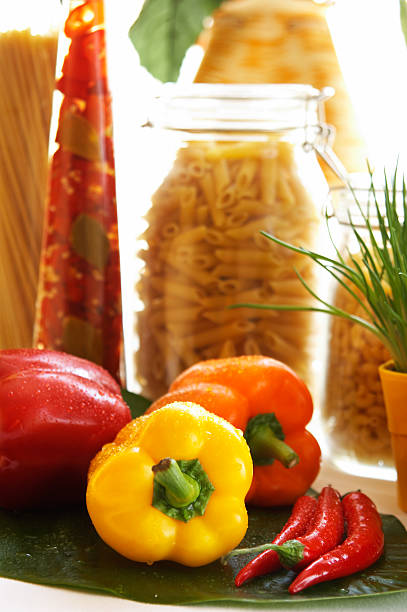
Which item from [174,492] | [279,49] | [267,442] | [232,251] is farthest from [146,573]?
[279,49]

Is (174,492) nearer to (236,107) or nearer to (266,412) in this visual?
(266,412)

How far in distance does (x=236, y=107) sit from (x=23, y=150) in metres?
0.29

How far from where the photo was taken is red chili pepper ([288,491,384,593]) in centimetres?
65

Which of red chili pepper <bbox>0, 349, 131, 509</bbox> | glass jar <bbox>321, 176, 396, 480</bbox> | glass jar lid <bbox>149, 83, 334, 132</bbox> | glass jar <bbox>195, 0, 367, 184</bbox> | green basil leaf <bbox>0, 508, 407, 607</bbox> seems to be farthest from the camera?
glass jar <bbox>195, 0, 367, 184</bbox>

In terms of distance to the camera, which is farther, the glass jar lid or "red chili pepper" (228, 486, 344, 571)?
the glass jar lid

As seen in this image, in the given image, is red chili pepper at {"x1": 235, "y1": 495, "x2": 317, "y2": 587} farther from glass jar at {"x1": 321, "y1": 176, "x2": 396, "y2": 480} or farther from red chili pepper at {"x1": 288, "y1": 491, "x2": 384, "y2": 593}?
glass jar at {"x1": 321, "y1": 176, "x2": 396, "y2": 480}

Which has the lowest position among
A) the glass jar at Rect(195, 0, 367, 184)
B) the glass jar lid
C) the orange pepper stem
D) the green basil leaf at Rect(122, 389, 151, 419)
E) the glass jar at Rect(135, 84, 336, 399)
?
the green basil leaf at Rect(122, 389, 151, 419)

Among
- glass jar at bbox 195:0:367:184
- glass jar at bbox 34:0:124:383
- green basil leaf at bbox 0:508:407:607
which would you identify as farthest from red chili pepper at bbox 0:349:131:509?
glass jar at bbox 195:0:367:184

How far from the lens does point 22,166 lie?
112 centimetres

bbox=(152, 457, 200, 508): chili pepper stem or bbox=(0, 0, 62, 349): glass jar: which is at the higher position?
bbox=(0, 0, 62, 349): glass jar

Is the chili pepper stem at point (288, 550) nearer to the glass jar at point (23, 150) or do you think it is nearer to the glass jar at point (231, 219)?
the glass jar at point (231, 219)

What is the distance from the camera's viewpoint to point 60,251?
110 centimetres

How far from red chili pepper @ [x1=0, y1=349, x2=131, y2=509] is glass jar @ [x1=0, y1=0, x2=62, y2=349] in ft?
0.98

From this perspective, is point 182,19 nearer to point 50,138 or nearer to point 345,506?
point 50,138
